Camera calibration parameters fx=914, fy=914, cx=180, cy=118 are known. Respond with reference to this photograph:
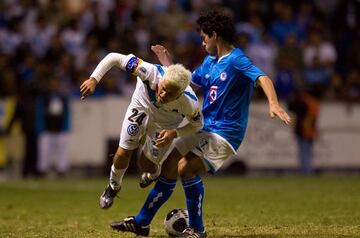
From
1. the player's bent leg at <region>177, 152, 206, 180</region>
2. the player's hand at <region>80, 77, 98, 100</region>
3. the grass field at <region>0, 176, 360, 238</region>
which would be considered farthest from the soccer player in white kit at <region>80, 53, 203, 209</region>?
the grass field at <region>0, 176, 360, 238</region>

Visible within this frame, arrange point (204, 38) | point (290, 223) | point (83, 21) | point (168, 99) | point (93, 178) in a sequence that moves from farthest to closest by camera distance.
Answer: point (83, 21) → point (93, 178) → point (290, 223) → point (204, 38) → point (168, 99)

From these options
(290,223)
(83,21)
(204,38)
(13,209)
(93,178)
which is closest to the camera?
(204,38)

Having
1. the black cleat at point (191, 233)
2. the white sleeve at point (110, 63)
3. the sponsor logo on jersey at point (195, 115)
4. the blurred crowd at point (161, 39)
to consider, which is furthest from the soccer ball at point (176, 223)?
the blurred crowd at point (161, 39)

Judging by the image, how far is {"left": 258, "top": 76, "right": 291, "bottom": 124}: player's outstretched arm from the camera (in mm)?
8476

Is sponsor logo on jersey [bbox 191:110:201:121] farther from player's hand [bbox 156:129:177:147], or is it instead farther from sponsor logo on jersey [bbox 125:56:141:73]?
sponsor logo on jersey [bbox 125:56:141:73]

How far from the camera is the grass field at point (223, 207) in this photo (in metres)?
10.2

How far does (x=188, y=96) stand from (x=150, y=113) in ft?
2.04

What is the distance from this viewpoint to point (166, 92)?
29.1 feet

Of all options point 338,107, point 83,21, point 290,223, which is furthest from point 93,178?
point 290,223

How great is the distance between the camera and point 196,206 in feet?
30.8

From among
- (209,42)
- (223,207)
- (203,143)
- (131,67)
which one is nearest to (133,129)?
(131,67)

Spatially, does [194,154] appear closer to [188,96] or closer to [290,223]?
[188,96]

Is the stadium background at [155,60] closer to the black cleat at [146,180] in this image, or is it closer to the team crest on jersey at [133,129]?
the black cleat at [146,180]

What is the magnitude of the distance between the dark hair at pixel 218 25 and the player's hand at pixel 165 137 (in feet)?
3.74
